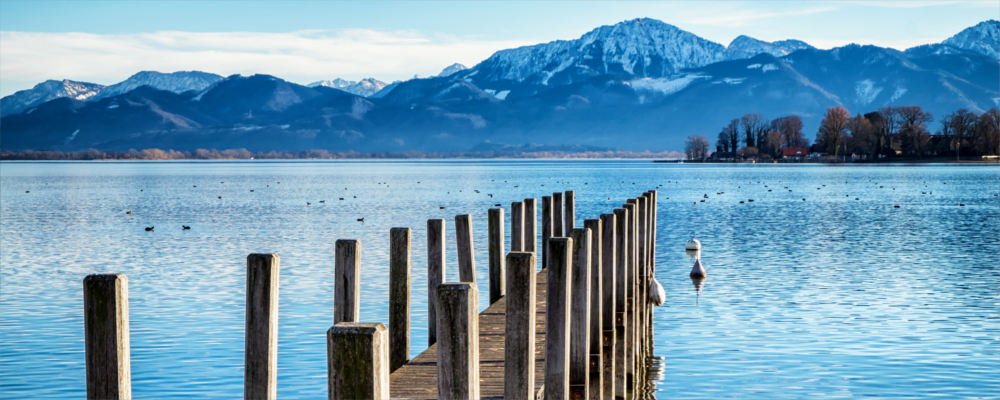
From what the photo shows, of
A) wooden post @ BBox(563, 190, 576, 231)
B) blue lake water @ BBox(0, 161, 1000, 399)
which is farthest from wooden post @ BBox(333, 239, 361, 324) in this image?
wooden post @ BBox(563, 190, 576, 231)

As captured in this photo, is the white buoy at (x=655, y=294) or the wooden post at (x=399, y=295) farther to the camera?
the white buoy at (x=655, y=294)

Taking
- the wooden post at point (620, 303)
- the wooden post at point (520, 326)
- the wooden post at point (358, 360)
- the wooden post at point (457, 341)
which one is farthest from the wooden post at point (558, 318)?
the wooden post at point (620, 303)

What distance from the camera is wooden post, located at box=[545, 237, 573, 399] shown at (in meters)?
9.98

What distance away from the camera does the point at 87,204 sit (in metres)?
80.1

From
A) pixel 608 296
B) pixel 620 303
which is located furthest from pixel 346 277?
pixel 620 303

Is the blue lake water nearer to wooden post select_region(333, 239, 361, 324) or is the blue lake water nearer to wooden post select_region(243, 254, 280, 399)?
wooden post select_region(333, 239, 361, 324)

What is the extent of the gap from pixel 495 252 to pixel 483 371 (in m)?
6.50

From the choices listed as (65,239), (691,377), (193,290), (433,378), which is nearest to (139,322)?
(193,290)

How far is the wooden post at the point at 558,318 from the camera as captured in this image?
9.98 metres

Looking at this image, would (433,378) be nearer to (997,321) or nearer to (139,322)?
(139,322)

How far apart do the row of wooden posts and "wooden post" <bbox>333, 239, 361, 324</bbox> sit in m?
0.01

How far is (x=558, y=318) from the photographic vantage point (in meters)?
10.1

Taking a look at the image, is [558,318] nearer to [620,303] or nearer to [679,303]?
[620,303]

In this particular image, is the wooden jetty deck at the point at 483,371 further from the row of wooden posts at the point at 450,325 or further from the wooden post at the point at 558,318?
the wooden post at the point at 558,318
